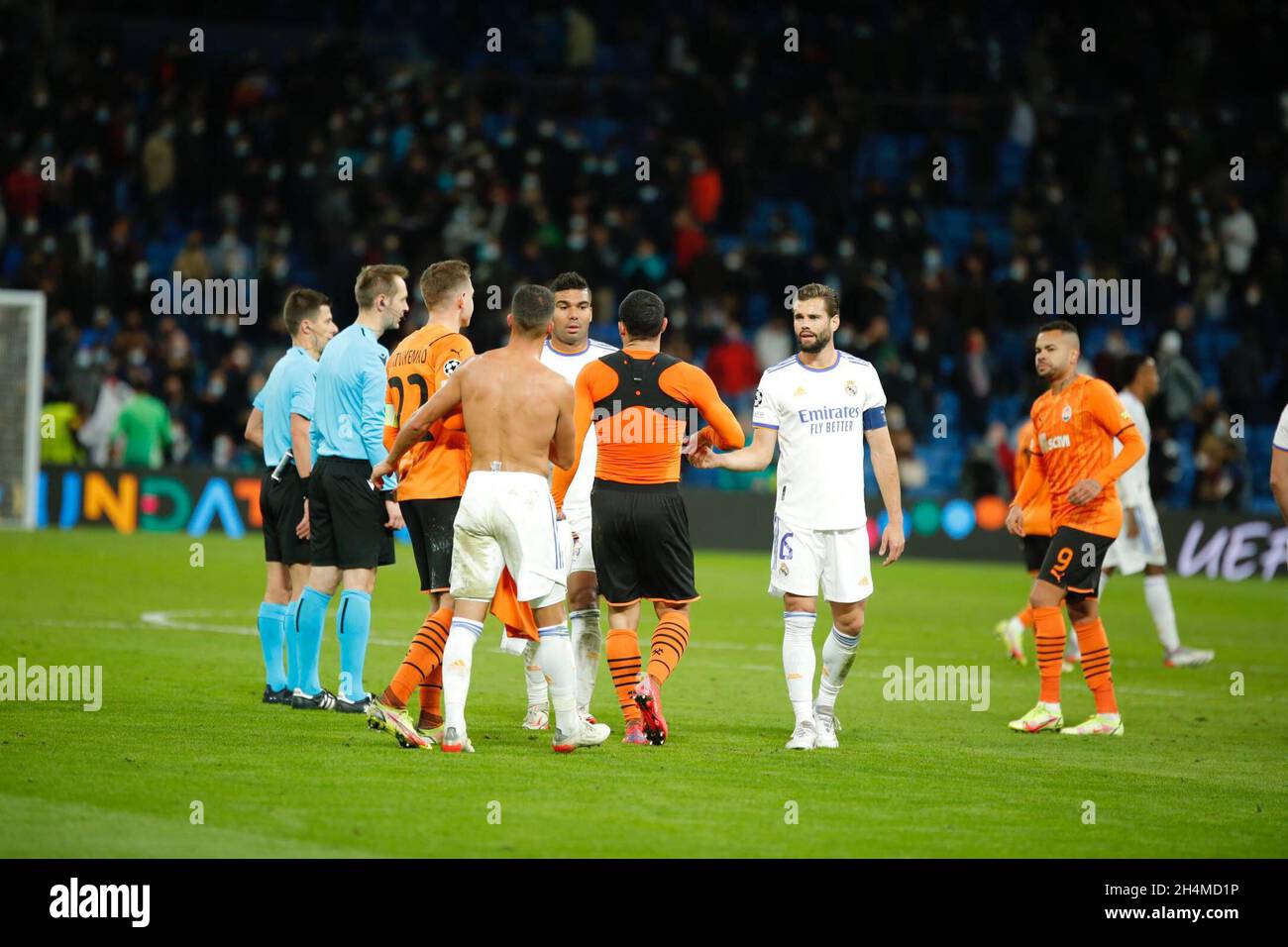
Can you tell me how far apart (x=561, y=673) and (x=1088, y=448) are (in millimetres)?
3877

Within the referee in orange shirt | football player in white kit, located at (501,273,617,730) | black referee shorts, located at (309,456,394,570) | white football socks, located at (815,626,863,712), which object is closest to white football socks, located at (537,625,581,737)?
the referee in orange shirt

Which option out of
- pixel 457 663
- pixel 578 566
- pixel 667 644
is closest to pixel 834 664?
pixel 667 644

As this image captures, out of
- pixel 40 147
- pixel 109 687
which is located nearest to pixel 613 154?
pixel 40 147

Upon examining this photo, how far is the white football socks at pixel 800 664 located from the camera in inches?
391

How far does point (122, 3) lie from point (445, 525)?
2678 cm

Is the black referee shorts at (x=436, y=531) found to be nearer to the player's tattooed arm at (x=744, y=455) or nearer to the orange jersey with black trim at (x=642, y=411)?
the orange jersey with black trim at (x=642, y=411)

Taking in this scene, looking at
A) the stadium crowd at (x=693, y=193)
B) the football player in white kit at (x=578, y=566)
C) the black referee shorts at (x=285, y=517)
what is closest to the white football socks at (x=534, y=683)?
the football player in white kit at (x=578, y=566)

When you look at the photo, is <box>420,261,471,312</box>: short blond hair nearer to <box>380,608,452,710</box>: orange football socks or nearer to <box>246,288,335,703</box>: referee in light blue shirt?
<box>246,288,335,703</box>: referee in light blue shirt

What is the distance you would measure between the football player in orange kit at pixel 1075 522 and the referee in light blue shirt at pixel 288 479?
14.6ft

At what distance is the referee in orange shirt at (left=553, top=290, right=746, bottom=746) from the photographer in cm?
970

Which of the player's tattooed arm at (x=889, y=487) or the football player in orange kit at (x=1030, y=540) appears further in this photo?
the football player in orange kit at (x=1030, y=540)

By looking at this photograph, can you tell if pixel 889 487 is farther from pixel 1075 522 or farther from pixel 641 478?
pixel 1075 522

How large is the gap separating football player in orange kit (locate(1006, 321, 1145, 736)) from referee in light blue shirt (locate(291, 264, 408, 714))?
3973 millimetres

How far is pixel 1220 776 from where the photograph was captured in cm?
962
